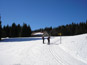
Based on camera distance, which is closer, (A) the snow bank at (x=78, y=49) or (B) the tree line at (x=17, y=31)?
(A) the snow bank at (x=78, y=49)

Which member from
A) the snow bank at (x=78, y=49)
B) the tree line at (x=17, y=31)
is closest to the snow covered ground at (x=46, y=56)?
the snow bank at (x=78, y=49)

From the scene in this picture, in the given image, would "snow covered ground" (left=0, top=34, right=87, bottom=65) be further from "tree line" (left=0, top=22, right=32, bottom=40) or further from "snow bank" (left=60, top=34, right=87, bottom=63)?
"tree line" (left=0, top=22, right=32, bottom=40)

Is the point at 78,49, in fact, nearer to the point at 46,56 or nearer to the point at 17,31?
the point at 46,56

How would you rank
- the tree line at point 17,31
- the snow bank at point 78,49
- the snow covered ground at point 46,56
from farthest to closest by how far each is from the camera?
1. the tree line at point 17,31
2. the snow bank at point 78,49
3. the snow covered ground at point 46,56

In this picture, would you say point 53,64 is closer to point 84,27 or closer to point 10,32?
point 10,32

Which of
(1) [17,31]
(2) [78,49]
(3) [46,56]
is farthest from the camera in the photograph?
(1) [17,31]

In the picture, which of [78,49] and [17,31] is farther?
[17,31]

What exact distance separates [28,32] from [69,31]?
4123 cm

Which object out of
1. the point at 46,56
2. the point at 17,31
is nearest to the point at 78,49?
the point at 46,56

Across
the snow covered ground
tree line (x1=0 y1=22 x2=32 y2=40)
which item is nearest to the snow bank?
the snow covered ground

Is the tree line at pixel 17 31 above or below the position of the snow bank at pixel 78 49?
above

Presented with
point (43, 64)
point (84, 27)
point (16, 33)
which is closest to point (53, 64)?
point (43, 64)

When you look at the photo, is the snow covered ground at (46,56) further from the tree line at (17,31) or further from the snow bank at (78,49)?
the tree line at (17,31)

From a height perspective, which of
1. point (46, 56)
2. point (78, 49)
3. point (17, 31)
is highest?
point (17, 31)
